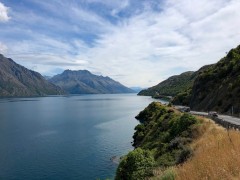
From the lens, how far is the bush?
32.3 metres

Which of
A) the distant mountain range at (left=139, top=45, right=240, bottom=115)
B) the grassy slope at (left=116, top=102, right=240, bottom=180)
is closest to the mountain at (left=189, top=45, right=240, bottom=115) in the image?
the distant mountain range at (left=139, top=45, right=240, bottom=115)

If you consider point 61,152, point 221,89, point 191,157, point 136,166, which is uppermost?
point 221,89

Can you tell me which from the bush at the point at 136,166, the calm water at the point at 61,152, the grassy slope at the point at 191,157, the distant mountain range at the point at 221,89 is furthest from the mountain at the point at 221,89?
the bush at the point at 136,166

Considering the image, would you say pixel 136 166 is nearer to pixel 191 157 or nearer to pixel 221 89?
pixel 191 157

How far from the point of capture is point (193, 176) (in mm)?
10141

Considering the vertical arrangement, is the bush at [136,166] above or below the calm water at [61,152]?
above

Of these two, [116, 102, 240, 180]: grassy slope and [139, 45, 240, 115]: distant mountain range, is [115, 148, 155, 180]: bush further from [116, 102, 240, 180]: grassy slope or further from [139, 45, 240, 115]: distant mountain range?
[139, 45, 240, 115]: distant mountain range

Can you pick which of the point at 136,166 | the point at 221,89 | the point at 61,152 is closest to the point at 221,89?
the point at 221,89

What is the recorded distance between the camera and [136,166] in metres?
33.8

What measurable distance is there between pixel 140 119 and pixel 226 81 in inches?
2738

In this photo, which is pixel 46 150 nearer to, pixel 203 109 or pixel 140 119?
pixel 203 109

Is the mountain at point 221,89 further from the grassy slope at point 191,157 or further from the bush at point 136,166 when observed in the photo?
the bush at point 136,166

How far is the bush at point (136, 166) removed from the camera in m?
32.3

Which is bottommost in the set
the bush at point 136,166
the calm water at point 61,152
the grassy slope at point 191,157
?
the calm water at point 61,152
